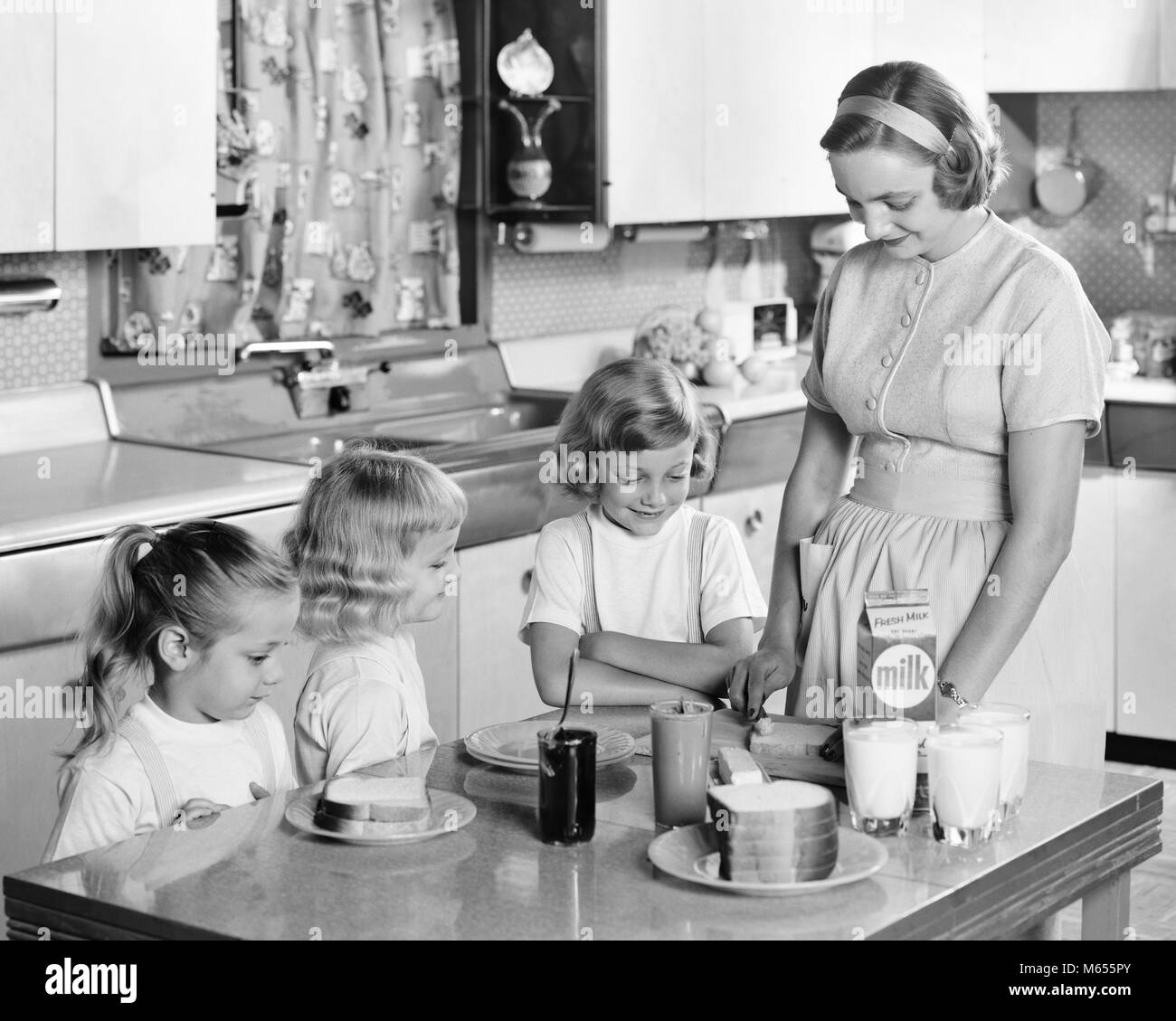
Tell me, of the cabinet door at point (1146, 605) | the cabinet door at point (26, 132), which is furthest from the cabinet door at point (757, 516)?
the cabinet door at point (26, 132)

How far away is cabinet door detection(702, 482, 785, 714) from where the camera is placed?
400 cm

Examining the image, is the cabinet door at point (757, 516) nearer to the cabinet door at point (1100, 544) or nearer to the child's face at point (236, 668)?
the cabinet door at point (1100, 544)

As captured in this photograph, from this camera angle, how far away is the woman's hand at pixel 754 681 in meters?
2.03

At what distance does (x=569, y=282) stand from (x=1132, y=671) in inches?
67.7

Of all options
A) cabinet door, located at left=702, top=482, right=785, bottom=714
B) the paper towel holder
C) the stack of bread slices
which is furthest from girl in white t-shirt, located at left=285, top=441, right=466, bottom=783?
cabinet door, located at left=702, top=482, right=785, bottom=714

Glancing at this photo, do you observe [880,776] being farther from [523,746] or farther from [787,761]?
[523,746]

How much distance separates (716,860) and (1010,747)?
32 centimetres

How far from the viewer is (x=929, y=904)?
144 cm

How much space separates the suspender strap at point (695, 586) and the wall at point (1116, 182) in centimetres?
292

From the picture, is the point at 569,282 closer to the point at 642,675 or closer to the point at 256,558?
the point at 642,675

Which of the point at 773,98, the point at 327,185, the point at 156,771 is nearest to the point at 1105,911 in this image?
the point at 156,771

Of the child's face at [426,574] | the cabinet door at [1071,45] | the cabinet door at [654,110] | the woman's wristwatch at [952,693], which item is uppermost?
the cabinet door at [1071,45]

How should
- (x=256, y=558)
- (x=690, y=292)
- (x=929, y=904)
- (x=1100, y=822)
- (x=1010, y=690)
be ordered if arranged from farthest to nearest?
(x=690, y=292) → (x=1010, y=690) → (x=256, y=558) → (x=1100, y=822) → (x=929, y=904)

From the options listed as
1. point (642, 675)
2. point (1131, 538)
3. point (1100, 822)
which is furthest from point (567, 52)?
point (1100, 822)
